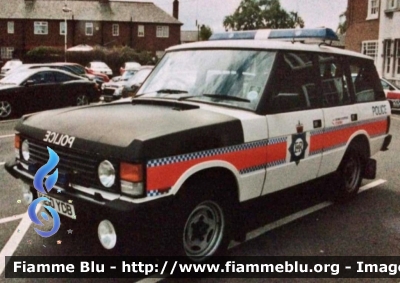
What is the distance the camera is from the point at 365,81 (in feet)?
21.5

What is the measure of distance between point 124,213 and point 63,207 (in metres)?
0.73

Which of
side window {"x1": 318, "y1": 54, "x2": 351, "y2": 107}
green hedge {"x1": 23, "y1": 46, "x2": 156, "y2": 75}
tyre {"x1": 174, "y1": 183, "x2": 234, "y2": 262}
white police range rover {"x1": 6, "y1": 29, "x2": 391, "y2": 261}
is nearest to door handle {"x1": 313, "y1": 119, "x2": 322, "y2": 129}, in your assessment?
white police range rover {"x1": 6, "y1": 29, "x2": 391, "y2": 261}

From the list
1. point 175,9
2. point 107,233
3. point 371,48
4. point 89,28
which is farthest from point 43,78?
point 175,9

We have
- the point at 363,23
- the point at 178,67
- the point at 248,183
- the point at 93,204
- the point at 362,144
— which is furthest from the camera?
the point at 363,23

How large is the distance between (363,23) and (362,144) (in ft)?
86.6

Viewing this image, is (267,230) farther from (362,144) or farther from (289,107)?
(362,144)

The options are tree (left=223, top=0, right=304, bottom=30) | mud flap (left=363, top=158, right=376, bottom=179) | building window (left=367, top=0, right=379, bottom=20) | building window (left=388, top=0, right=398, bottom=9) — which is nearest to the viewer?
mud flap (left=363, top=158, right=376, bottom=179)

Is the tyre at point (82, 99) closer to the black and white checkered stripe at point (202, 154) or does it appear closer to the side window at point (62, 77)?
the side window at point (62, 77)

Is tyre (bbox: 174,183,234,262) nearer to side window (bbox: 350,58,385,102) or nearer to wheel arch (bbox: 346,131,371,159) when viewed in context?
wheel arch (bbox: 346,131,371,159)

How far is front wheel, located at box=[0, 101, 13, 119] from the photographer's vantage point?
1476 cm

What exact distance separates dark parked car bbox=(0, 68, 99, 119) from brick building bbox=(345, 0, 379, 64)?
62.0 ft

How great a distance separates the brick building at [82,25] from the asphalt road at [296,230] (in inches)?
2237

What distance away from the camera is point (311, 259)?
4.58 m

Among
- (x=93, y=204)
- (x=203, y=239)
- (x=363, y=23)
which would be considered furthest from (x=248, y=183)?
(x=363, y=23)
